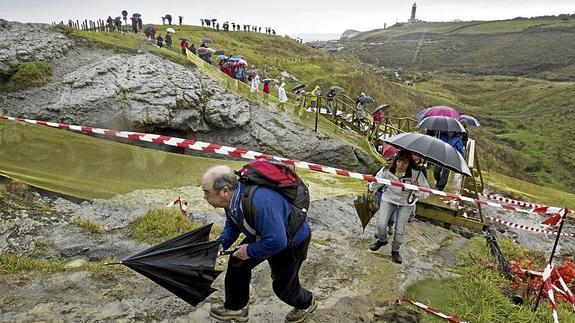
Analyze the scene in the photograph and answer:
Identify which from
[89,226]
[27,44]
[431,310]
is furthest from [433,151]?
[27,44]

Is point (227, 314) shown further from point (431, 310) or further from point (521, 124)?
point (521, 124)

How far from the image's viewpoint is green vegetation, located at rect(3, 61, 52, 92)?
29.9 feet

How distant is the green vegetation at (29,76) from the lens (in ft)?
29.9

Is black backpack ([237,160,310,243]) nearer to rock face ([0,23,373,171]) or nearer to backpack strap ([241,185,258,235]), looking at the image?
backpack strap ([241,185,258,235])

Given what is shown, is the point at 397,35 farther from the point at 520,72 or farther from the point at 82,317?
the point at 82,317

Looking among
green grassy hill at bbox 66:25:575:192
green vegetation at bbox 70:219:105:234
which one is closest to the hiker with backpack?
green vegetation at bbox 70:219:105:234

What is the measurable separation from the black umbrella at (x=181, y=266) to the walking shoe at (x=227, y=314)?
0.47 meters

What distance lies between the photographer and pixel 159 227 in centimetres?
562

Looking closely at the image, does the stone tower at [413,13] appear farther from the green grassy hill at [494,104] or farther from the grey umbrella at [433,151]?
the grey umbrella at [433,151]

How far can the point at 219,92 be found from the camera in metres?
11.8

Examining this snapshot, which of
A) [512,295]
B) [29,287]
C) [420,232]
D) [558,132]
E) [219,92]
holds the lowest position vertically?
[558,132]

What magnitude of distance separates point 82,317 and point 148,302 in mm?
604

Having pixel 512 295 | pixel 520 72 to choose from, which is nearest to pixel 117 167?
pixel 512 295

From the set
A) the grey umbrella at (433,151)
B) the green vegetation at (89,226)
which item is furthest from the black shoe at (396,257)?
the green vegetation at (89,226)
